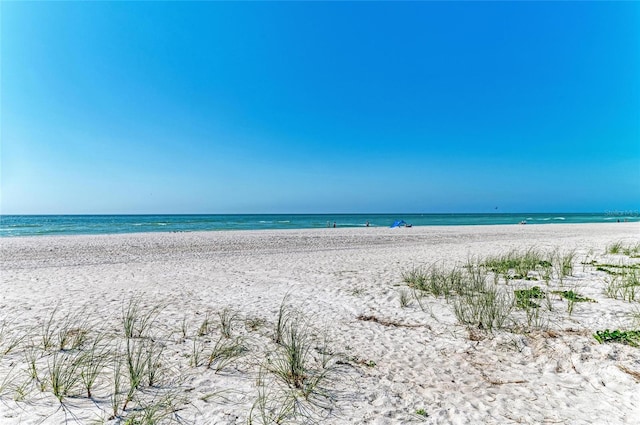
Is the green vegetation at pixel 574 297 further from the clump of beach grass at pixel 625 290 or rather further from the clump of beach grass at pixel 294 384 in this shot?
the clump of beach grass at pixel 294 384

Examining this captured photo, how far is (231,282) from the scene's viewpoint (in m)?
9.66

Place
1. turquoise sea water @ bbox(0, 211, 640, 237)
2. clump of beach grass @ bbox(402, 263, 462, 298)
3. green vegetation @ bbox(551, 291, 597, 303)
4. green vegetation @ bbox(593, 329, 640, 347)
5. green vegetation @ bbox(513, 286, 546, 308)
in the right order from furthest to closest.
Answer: turquoise sea water @ bbox(0, 211, 640, 237) < clump of beach grass @ bbox(402, 263, 462, 298) < green vegetation @ bbox(551, 291, 597, 303) < green vegetation @ bbox(513, 286, 546, 308) < green vegetation @ bbox(593, 329, 640, 347)

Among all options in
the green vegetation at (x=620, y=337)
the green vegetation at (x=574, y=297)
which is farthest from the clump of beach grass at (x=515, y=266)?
the green vegetation at (x=620, y=337)

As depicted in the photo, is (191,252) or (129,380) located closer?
(129,380)

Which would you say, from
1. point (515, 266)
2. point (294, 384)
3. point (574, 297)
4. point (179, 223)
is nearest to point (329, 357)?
point (294, 384)

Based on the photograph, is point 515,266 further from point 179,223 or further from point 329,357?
point 179,223

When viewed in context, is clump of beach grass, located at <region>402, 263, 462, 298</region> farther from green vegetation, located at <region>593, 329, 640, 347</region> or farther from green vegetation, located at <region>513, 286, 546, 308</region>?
green vegetation, located at <region>593, 329, 640, 347</region>

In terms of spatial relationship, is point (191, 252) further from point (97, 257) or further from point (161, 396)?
point (161, 396)

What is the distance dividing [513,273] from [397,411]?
8.24 meters

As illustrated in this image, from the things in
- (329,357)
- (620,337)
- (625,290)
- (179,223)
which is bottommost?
(329,357)

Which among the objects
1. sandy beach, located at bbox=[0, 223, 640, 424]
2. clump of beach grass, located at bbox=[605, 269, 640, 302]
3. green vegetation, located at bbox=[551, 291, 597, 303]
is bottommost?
sandy beach, located at bbox=[0, 223, 640, 424]

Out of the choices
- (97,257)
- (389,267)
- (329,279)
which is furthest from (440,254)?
(97,257)

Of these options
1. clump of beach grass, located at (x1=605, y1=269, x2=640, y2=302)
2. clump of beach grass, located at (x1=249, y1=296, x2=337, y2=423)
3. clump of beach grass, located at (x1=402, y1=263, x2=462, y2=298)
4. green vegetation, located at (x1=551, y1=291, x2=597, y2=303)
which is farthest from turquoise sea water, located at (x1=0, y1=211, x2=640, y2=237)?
clump of beach grass, located at (x1=605, y1=269, x2=640, y2=302)

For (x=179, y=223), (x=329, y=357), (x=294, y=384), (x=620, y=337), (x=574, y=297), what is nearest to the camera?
(x=294, y=384)
